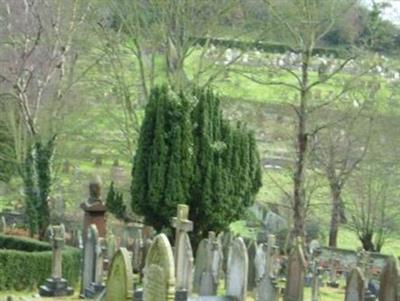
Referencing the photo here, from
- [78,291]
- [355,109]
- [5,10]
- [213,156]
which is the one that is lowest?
[78,291]

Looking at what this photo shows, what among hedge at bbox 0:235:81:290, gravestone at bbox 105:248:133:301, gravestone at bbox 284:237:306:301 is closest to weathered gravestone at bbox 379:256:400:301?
gravestone at bbox 105:248:133:301

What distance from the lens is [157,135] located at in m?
21.1

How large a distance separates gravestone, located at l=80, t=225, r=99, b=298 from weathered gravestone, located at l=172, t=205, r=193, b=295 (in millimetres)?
1595

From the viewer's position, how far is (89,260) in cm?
1759

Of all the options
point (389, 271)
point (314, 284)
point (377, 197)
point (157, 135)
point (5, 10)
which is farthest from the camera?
point (377, 197)

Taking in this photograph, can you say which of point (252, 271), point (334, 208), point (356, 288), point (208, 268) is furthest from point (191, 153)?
point (334, 208)

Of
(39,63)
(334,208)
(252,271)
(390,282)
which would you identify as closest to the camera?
(390,282)

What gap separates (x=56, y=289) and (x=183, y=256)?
2.63 m

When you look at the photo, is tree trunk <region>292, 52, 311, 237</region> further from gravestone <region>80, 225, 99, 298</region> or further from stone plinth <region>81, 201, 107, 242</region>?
gravestone <region>80, 225, 99, 298</region>

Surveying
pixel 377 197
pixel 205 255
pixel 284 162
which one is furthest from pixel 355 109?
pixel 205 255

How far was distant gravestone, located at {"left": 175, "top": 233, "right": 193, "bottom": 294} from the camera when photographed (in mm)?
16469

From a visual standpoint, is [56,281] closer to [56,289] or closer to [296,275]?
[56,289]

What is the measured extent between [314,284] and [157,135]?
208 inches

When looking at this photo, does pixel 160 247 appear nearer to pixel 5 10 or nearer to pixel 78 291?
pixel 78 291
